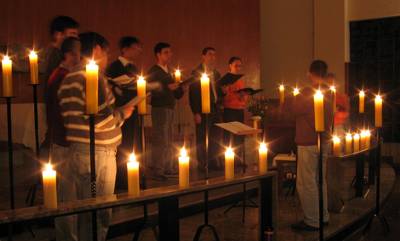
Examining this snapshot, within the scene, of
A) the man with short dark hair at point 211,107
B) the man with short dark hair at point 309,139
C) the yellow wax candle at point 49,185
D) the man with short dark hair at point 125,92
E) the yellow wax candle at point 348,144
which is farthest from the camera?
the man with short dark hair at point 211,107

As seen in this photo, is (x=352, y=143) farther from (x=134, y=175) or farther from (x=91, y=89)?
(x=91, y=89)

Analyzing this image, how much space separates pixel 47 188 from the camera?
2.00 meters

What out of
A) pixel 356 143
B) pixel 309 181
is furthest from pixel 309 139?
pixel 356 143

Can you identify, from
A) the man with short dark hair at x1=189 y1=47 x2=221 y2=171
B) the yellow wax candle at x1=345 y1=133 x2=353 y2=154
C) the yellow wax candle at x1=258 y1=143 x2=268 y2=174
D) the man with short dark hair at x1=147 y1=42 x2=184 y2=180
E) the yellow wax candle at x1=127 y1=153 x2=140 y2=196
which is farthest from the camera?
the man with short dark hair at x1=189 y1=47 x2=221 y2=171

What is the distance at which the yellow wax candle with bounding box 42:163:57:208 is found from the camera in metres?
1.96

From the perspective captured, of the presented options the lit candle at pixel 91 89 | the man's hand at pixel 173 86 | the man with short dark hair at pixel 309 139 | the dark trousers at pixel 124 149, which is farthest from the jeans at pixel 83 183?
the man's hand at pixel 173 86

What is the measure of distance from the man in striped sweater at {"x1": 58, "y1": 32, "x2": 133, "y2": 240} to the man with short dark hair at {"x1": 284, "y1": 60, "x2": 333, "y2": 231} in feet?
5.64

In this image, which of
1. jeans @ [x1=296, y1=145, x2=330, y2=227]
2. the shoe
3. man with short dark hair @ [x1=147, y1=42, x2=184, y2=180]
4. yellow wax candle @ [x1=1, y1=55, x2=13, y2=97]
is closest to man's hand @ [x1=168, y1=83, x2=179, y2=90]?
man with short dark hair @ [x1=147, y1=42, x2=184, y2=180]

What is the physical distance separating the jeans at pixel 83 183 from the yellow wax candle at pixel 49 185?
0.76m

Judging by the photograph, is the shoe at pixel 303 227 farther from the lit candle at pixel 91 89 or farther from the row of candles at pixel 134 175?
the lit candle at pixel 91 89

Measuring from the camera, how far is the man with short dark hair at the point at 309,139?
393 cm

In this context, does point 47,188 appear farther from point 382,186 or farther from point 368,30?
point 368,30

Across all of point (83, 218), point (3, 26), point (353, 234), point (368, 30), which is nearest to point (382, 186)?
point (353, 234)

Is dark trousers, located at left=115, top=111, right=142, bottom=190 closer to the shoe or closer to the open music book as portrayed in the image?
the open music book
